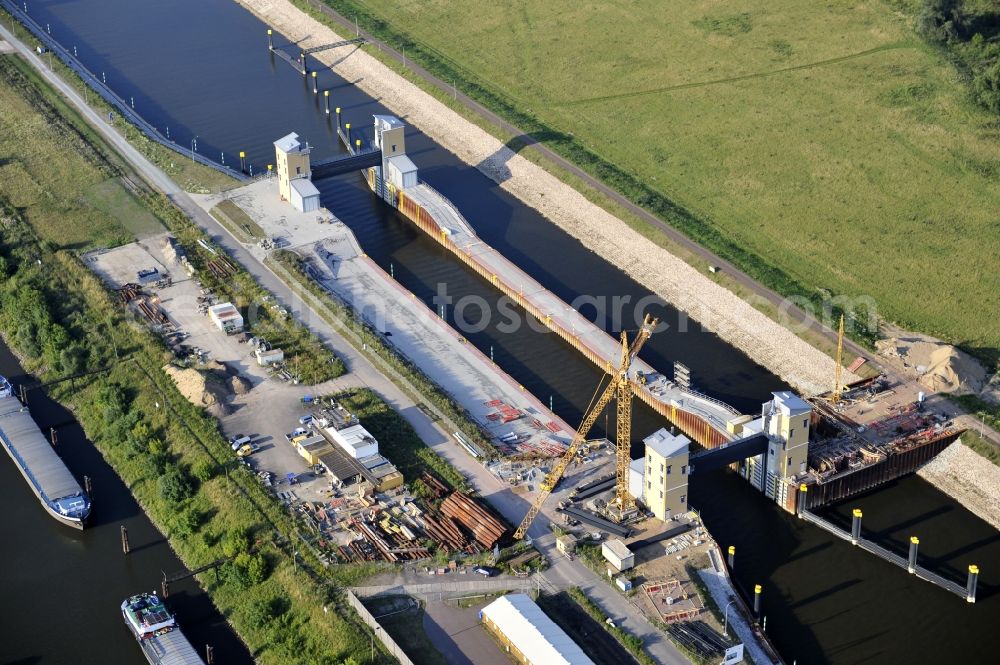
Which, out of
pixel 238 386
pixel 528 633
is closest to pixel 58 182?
pixel 238 386

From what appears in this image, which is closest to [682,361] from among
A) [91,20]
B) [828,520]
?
[828,520]

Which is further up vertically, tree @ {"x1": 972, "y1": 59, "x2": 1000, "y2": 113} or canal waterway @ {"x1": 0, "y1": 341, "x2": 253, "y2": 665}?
tree @ {"x1": 972, "y1": 59, "x2": 1000, "y2": 113}

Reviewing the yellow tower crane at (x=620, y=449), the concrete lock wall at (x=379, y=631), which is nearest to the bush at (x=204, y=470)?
the concrete lock wall at (x=379, y=631)

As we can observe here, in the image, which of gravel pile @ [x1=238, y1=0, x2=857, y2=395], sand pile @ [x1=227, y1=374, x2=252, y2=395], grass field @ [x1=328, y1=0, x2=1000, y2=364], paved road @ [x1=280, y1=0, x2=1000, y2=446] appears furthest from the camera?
grass field @ [x1=328, y1=0, x2=1000, y2=364]

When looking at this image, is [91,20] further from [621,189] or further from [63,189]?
[621,189]

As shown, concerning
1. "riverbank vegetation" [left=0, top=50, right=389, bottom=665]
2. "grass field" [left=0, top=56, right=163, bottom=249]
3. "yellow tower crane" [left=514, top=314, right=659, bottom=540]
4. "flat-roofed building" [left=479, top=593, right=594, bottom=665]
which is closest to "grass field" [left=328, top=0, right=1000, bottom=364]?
"yellow tower crane" [left=514, top=314, right=659, bottom=540]

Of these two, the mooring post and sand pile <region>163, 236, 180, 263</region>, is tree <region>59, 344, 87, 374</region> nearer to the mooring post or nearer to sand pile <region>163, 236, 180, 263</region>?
sand pile <region>163, 236, 180, 263</region>
